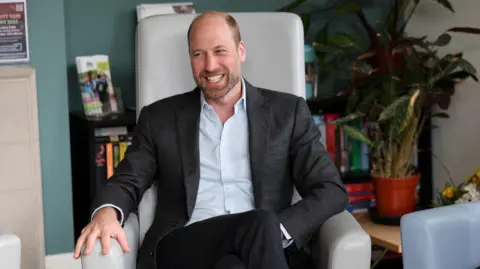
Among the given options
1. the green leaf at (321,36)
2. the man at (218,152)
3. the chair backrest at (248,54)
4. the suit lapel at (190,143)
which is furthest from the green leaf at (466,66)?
the suit lapel at (190,143)

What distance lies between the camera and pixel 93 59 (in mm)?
3436

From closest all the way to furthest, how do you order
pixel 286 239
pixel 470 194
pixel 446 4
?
pixel 286 239 < pixel 470 194 < pixel 446 4

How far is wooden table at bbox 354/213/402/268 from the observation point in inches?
128

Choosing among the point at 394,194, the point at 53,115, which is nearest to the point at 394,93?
the point at 394,194

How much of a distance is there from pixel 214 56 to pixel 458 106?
161cm

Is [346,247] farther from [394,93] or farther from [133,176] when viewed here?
[394,93]

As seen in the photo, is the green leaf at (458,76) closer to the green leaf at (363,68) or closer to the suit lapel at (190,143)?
the green leaf at (363,68)

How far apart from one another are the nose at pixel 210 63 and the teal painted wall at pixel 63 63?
1.11 meters

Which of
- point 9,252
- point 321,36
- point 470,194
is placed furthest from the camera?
point 321,36

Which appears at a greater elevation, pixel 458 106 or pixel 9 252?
pixel 458 106

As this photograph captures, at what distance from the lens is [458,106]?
3.66 metres

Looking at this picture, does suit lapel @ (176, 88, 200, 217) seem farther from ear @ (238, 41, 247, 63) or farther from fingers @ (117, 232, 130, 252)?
fingers @ (117, 232, 130, 252)

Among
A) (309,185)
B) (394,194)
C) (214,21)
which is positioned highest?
(214,21)

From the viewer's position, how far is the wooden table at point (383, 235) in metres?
3.24
